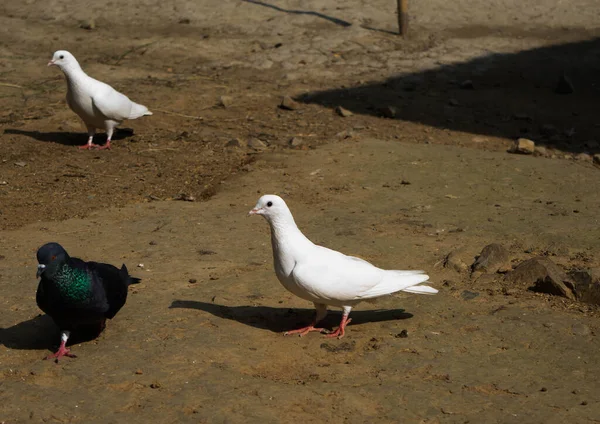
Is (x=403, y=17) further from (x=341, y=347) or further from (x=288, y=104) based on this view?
(x=341, y=347)

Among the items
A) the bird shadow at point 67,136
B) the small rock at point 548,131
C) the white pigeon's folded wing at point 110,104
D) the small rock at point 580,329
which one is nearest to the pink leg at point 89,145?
the bird shadow at point 67,136

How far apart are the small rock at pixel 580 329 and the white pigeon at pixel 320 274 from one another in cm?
84

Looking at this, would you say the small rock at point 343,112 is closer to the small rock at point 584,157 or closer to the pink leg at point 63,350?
the small rock at point 584,157

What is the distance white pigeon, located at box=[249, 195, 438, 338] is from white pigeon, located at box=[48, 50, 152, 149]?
443 centimetres

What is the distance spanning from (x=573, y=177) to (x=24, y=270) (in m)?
4.91

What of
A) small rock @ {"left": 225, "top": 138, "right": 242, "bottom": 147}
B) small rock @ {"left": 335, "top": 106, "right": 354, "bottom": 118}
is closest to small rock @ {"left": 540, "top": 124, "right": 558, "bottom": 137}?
small rock @ {"left": 335, "top": 106, "right": 354, "bottom": 118}

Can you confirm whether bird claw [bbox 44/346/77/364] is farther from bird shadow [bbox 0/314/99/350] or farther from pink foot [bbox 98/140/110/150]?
pink foot [bbox 98/140/110/150]

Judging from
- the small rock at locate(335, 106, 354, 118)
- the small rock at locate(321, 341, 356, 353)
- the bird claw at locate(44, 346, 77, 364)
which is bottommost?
the small rock at locate(335, 106, 354, 118)

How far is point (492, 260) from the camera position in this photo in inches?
228

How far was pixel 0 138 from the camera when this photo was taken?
9.12 meters

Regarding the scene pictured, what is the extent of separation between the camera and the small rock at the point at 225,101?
1040 centimetres

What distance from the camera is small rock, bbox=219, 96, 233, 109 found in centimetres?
1040

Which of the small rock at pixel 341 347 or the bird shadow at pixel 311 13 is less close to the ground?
the bird shadow at pixel 311 13

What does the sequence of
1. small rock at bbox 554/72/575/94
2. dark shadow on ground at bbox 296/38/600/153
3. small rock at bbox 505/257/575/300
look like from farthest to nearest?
small rock at bbox 554/72/575/94 < dark shadow on ground at bbox 296/38/600/153 < small rock at bbox 505/257/575/300
